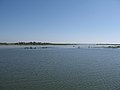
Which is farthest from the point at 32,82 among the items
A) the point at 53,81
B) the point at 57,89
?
the point at 57,89

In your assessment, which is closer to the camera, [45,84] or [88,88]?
[88,88]

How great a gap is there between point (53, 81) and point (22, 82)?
2899mm

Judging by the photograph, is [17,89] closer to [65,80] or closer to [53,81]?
[53,81]

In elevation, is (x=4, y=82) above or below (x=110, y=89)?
above

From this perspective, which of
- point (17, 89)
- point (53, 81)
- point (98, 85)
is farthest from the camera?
point (53, 81)

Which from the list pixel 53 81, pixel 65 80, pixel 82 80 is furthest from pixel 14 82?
pixel 82 80

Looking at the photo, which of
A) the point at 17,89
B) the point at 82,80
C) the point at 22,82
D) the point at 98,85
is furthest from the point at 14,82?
the point at 98,85

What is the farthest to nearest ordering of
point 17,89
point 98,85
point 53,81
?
1. point 53,81
2. point 98,85
3. point 17,89

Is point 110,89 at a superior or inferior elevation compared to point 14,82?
inferior

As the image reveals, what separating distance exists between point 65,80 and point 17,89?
4938 millimetres

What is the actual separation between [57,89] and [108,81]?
549 centimetres

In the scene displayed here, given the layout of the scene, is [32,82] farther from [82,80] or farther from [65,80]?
[82,80]

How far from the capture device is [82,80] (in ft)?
54.1

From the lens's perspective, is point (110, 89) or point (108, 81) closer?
point (110, 89)
